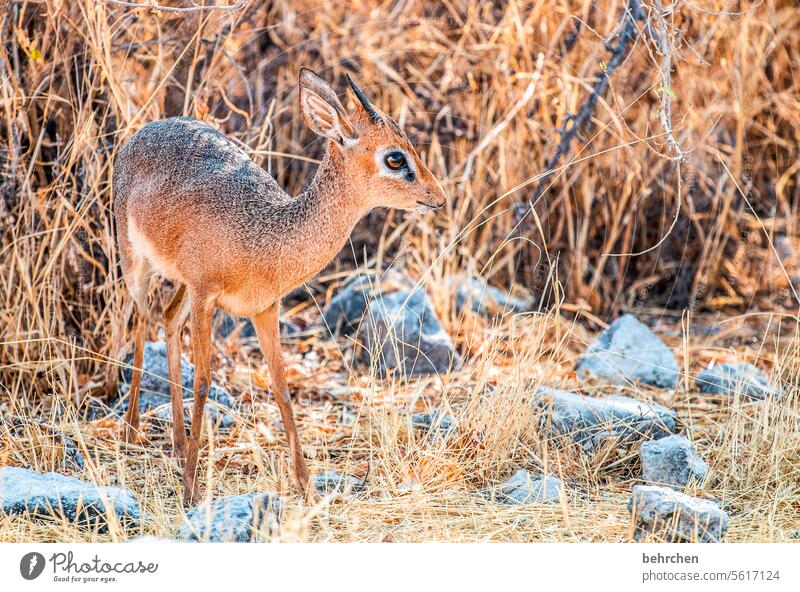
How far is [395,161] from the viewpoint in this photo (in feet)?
12.7

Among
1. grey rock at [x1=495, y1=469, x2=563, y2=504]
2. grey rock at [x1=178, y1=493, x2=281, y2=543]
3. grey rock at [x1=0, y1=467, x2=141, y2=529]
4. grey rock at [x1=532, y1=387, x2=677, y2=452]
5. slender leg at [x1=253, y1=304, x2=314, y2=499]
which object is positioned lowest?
grey rock at [x1=495, y1=469, x2=563, y2=504]

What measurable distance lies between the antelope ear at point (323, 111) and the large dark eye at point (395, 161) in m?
0.15

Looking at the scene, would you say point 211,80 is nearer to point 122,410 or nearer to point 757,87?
point 122,410

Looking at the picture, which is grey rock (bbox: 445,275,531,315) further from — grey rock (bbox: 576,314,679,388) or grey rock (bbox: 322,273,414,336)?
grey rock (bbox: 576,314,679,388)

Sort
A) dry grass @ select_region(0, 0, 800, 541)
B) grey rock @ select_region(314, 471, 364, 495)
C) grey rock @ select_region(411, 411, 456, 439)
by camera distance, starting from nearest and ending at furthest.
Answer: grey rock @ select_region(314, 471, 364, 495)
dry grass @ select_region(0, 0, 800, 541)
grey rock @ select_region(411, 411, 456, 439)

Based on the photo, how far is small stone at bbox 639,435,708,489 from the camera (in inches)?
162

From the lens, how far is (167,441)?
4.77m

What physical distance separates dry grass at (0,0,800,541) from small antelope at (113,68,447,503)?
18.3 inches

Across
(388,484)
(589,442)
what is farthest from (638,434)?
(388,484)

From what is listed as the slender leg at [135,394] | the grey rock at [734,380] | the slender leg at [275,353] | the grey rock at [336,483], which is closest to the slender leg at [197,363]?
the slender leg at [275,353]

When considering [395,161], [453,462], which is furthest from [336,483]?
[395,161]

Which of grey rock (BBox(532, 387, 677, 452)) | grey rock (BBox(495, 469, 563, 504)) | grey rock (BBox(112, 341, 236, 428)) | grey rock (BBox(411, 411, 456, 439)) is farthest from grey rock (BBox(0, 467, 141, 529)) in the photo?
grey rock (BBox(532, 387, 677, 452))

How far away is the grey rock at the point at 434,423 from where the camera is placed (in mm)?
4361
